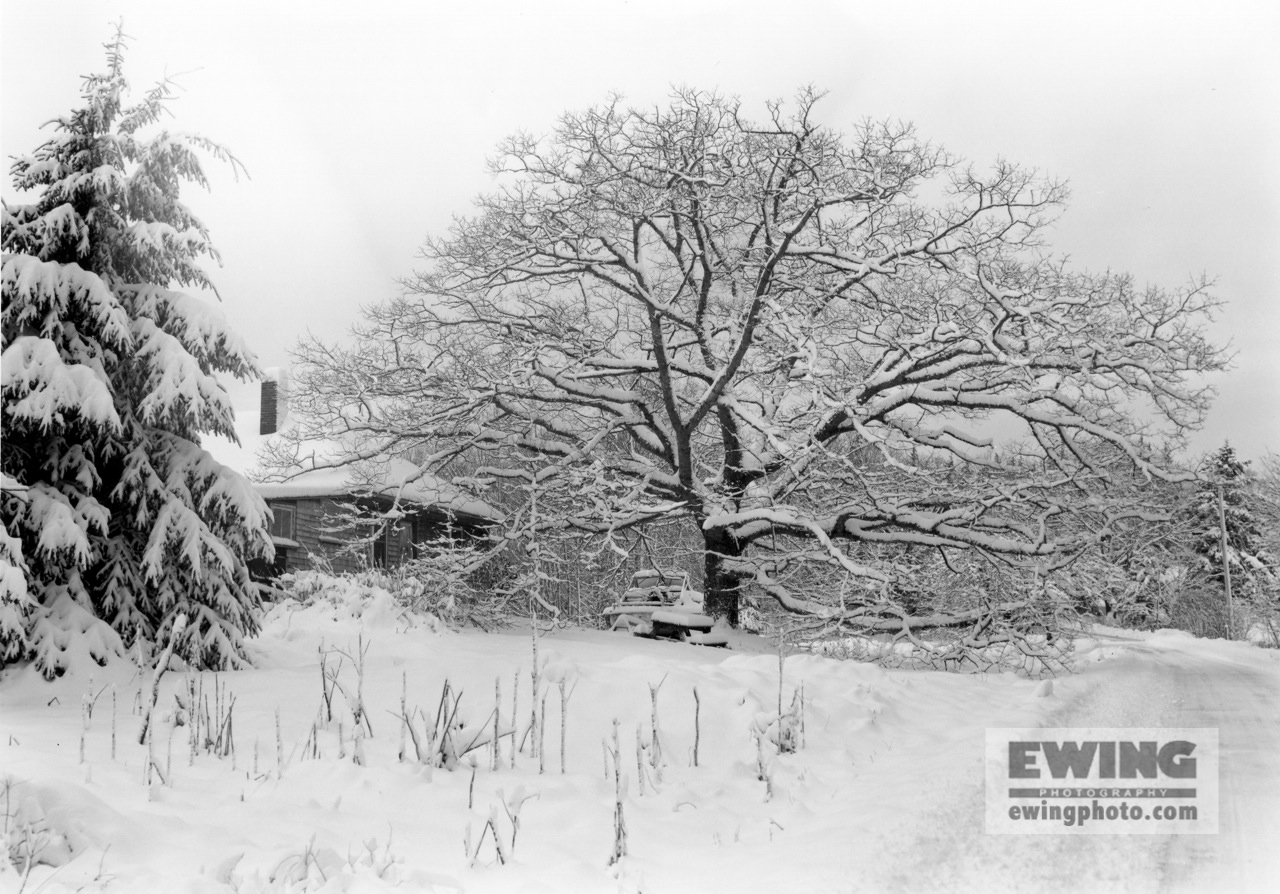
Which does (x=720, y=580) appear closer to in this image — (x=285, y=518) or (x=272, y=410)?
(x=272, y=410)

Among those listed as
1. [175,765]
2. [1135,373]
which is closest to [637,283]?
[1135,373]

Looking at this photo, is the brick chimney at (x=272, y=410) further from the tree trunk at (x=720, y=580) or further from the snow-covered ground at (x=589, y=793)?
the snow-covered ground at (x=589, y=793)

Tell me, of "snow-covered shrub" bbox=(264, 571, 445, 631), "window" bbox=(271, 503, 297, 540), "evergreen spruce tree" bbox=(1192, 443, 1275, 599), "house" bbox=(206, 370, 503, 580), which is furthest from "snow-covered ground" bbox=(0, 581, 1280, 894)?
"window" bbox=(271, 503, 297, 540)

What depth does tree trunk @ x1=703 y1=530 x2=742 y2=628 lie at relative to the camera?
1383cm

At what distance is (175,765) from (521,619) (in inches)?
382
